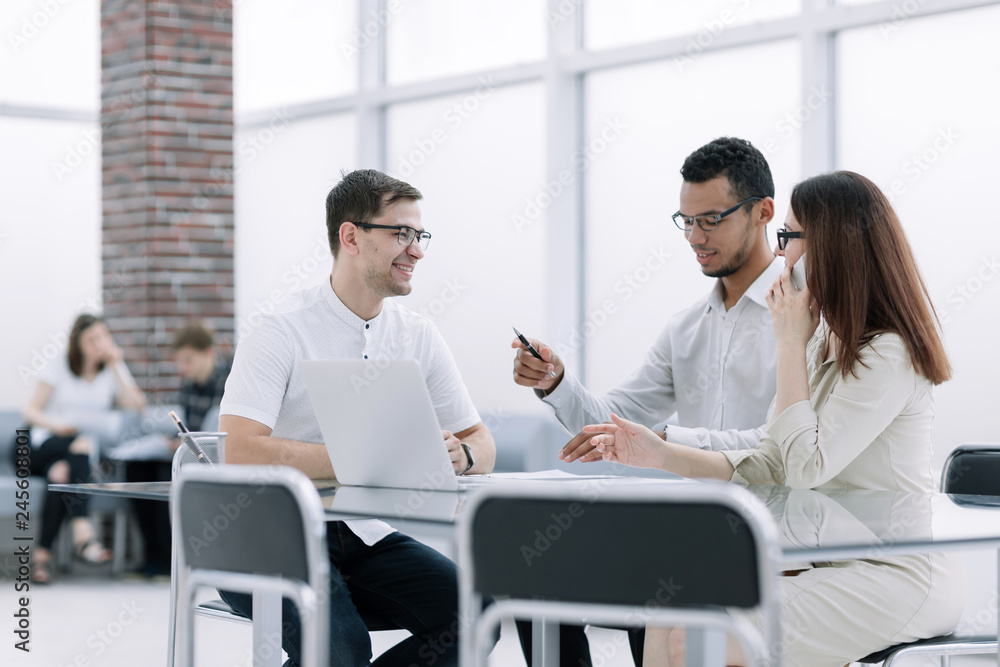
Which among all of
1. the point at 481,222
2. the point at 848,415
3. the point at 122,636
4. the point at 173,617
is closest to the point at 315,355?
the point at 173,617

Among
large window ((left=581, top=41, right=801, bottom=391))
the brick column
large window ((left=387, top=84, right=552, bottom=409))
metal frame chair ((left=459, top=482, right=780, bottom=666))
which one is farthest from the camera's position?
the brick column

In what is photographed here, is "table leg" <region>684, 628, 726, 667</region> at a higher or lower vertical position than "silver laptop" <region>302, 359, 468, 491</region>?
lower

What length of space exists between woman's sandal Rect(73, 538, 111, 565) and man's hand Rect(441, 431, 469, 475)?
4.08 metres

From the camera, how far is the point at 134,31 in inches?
245

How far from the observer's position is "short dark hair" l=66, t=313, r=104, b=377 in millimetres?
5703

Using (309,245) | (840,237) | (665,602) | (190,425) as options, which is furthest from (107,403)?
(665,602)

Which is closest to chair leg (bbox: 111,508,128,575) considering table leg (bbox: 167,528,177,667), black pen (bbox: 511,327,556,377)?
table leg (bbox: 167,528,177,667)

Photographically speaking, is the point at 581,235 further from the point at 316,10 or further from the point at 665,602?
the point at 665,602

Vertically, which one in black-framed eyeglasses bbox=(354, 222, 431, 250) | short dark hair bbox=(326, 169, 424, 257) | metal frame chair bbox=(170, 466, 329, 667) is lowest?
metal frame chair bbox=(170, 466, 329, 667)

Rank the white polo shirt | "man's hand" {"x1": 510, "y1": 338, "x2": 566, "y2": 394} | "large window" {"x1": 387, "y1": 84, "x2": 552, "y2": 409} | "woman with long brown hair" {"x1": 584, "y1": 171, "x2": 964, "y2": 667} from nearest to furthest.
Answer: "woman with long brown hair" {"x1": 584, "y1": 171, "x2": 964, "y2": 667}, the white polo shirt, "man's hand" {"x1": 510, "y1": 338, "x2": 566, "y2": 394}, "large window" {"x1": 387, "y1": 84, "x2": 552, "y2": 409}

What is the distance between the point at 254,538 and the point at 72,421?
4408 mm

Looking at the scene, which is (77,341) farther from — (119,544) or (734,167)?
(734,167)

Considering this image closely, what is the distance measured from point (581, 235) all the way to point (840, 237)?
3364 millimetres

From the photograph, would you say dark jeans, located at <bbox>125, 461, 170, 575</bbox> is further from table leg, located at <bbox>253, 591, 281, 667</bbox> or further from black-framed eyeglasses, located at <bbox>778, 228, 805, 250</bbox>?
black-framed eyeglasses, located at <bbox>778, 228, 805, 250</bbox>
